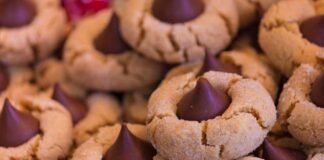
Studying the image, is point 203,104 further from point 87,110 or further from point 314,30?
point 87,110

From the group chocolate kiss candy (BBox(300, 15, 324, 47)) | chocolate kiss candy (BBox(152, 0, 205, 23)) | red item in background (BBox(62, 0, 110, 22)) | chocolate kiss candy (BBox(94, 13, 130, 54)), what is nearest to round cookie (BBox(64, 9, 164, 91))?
chocolate kiss candy (BBox(94, 13, 130, 54))

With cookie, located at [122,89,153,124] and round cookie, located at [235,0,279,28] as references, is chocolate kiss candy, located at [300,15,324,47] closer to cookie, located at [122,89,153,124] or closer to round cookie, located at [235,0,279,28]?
round cookie, located at [235,0,279,28]

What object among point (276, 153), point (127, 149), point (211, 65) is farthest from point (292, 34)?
point (127, 149)

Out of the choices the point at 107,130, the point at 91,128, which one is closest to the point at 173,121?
the point at 107,130

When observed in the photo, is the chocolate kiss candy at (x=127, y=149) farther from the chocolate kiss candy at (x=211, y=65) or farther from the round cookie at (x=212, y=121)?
the chocolate kiss candy at (x=211, y=65)

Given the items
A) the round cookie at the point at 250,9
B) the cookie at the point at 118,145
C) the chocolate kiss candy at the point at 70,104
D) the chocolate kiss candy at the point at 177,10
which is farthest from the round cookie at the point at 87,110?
the round cookie at the point at 250,9

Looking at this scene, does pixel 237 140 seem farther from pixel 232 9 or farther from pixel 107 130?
pixel 232 9

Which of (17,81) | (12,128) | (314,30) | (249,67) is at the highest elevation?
(314,30)
